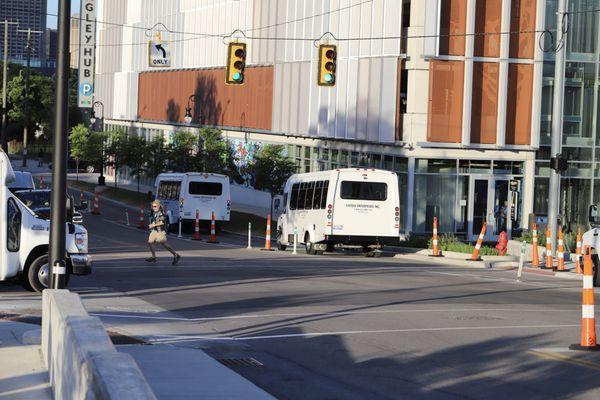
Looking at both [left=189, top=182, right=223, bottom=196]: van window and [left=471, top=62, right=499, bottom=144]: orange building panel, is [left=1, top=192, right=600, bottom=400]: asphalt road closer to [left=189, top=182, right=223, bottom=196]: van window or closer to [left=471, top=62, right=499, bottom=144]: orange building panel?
[left=471, top=62, right=499, bottom=144]: orange building panel

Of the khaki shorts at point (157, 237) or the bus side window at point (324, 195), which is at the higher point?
the bus side window at point (324, 195)

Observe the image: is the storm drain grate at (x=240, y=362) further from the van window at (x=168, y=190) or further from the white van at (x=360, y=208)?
the van window at (x=168, y=190)

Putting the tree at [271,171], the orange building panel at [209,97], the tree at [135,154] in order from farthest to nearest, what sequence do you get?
the tree at [135,154], the orange building panel at [209,97], the tree at [271,171]

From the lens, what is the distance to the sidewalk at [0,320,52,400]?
11.0 metres

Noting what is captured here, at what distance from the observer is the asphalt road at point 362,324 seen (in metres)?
12.4

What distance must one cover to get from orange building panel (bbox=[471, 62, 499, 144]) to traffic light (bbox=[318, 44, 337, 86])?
51.6 feet

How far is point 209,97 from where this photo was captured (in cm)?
7744

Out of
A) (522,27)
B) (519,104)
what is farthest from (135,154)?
(522,27)

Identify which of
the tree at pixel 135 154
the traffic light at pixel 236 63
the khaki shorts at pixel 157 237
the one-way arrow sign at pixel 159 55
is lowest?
the khaki shorts at pixel 157 237

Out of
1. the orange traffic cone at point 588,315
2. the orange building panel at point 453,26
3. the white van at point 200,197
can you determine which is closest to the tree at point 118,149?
the white van at point 200,197

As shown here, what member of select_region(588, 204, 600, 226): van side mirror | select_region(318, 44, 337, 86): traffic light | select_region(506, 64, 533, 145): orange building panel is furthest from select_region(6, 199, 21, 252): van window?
select_region(506, 64, 533, 145): orange building panel

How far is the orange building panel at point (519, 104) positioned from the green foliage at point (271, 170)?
41.1 ft

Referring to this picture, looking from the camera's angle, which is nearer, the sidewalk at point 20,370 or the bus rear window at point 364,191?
the sidewalk at point 20,370

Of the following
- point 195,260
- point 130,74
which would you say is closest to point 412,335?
point 195,260
